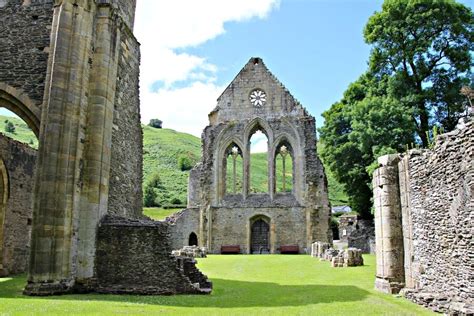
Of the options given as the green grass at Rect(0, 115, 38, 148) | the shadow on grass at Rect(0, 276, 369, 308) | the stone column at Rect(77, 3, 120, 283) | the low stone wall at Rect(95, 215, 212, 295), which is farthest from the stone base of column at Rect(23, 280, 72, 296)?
the green grass at Rect(0, 115, 38, 148)

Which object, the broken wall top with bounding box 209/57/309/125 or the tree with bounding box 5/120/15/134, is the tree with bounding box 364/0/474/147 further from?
the tree with bounding box 5/120/15/134

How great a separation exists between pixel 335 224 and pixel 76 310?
41196 mm

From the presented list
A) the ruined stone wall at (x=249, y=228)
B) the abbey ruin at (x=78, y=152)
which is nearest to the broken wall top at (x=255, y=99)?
the ruined stone wall at (x=249, y=228)

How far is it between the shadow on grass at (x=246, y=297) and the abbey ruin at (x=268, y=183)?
1741 cm

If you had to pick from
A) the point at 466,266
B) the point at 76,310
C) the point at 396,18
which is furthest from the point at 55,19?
the point at 396,18

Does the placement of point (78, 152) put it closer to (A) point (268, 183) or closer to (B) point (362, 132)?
(B) point (362, 132)

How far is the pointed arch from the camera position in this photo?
11.4 meters

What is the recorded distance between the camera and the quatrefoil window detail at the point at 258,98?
105 feet

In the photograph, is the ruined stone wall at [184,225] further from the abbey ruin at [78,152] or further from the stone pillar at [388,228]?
the stone pillar at [388,228]

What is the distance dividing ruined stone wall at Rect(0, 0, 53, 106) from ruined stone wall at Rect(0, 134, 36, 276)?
4228 mm

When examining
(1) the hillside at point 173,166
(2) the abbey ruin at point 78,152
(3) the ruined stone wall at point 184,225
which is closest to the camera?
(2) the abbey ruin at point 78,152

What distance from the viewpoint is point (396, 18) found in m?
25.0

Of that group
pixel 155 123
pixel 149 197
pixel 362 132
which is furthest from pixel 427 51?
pixel 155 123

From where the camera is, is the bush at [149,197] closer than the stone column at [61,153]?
No
